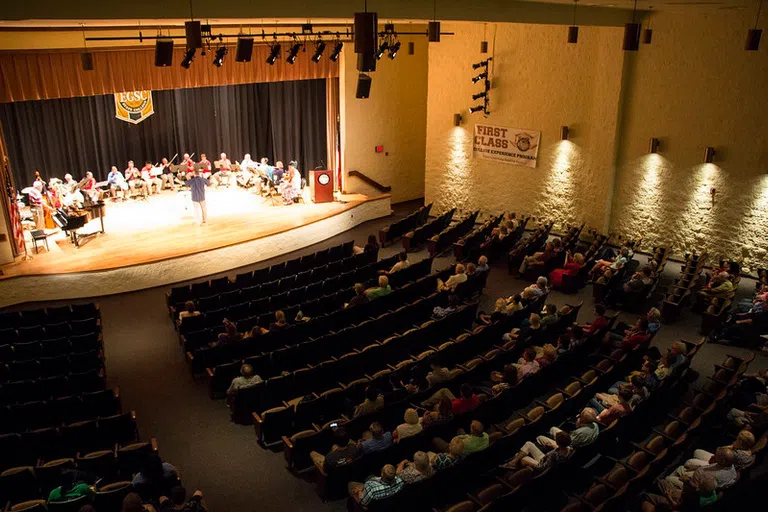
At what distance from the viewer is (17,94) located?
36.4 feet

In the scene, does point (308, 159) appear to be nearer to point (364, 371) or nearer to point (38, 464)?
point (364, 371)

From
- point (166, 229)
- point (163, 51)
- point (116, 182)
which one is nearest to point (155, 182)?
point (116, 182)

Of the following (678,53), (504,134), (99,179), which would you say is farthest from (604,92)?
(99,179)

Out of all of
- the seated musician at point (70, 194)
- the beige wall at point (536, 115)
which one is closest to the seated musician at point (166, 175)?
the seated musician at point (70, 194)

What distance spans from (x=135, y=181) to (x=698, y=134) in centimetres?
1233

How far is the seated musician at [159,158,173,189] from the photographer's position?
622 inches

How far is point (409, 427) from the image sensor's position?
5.95 m

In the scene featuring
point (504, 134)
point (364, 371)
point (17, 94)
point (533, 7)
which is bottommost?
point (364, 371)

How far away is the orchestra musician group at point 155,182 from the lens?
13102 millimetres

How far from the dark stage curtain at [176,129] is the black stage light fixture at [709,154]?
9502 millimetres

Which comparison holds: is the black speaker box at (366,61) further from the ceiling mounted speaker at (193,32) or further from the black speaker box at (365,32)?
the ceiling mounted speaker at (193,32)

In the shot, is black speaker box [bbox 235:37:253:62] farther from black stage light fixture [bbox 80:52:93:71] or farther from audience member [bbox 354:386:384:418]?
audience member [bbox 354:386:384:418]

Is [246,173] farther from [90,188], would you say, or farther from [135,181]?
[90,188]

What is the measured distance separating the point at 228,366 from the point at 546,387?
3755 mm
